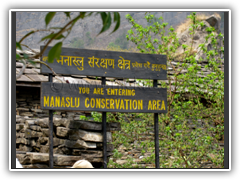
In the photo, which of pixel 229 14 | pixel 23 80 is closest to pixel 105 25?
pixel 229 14

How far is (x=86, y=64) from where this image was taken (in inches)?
184

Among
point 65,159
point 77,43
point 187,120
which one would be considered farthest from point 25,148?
point 77,43

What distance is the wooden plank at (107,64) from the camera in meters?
4.55

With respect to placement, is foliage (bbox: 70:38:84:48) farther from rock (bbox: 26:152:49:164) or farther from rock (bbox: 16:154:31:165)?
rock (bbox: 26:152:49:164)

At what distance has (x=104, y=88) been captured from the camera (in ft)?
15.2

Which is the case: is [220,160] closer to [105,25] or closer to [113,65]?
[113,65]

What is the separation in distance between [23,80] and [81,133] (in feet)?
10.9

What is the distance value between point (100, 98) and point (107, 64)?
61 centimetres

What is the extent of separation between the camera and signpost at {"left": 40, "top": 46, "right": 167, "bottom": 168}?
14.5 ft

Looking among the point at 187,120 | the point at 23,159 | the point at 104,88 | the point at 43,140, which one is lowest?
the point at 23,159

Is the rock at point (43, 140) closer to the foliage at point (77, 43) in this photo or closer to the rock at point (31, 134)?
the rock at point (31, 134)

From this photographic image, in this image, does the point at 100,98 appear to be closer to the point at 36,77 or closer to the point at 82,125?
the point at 82,125

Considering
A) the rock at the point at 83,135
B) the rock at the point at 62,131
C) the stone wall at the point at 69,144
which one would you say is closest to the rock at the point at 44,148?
the stone wall at the point at 69,144

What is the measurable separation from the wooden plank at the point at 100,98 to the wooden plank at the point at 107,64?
24 centimetres
